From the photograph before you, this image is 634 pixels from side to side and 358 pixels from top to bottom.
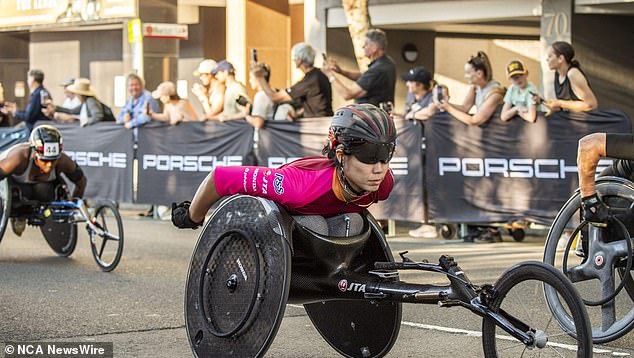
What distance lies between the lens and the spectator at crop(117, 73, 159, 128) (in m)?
18.0

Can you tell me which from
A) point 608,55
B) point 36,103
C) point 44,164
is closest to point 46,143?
point 44,164

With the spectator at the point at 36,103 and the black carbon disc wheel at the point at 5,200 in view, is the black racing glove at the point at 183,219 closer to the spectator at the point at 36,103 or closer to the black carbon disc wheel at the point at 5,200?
the black carbon disc wheel at the point at 5,200

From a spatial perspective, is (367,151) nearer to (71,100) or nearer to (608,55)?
(608,55)

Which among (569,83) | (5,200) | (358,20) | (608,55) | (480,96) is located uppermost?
(358,20)

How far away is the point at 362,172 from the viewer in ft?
20.8

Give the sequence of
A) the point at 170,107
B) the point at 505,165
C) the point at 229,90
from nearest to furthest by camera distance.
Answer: the point at 505,165
the point at 229,90
the point at 170,107

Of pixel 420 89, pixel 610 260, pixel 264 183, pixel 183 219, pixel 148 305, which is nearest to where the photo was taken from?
pixel 264 183

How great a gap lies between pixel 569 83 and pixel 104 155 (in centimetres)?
794

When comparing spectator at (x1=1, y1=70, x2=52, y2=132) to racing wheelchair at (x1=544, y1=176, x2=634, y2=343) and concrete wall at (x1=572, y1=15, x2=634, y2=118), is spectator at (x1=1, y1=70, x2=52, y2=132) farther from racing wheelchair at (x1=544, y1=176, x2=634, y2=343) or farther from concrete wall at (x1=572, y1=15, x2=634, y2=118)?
racing wheelchair at (x1=544, y1=176, x2=634, y2=343)

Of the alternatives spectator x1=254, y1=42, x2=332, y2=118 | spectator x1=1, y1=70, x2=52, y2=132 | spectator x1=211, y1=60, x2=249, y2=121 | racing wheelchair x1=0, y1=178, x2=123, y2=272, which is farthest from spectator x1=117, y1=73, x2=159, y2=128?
racing wheelchair x1=0, y1=178, x2=123, y2=272

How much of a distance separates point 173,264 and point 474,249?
3.28 metres

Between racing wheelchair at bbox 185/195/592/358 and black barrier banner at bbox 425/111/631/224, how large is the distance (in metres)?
6.37

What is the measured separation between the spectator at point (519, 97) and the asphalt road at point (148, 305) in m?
1.45

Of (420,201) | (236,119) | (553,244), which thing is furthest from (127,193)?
(553,244)
